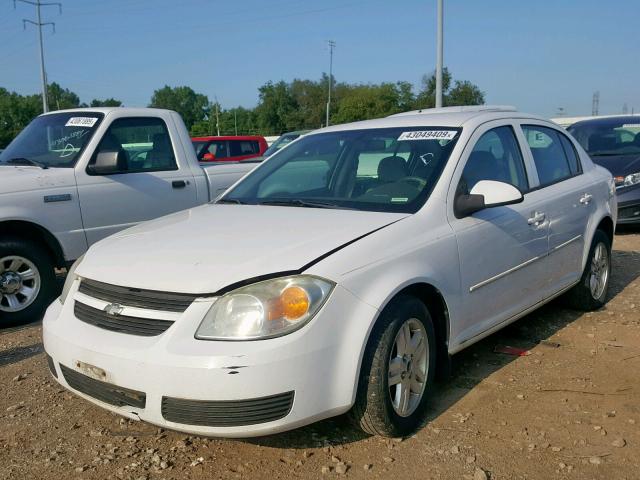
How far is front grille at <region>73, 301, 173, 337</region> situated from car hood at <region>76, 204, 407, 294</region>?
0.49 feet

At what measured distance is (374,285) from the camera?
3.02 m

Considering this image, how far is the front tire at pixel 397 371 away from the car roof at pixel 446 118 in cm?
142

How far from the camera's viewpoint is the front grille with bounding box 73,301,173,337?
2.85 metres

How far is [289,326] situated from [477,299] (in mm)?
1428

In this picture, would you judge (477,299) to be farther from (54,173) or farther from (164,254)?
(54,173)

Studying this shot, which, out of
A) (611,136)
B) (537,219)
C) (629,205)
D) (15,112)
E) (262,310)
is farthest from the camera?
(15,112)

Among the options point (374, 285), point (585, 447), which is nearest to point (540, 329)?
point (585, 447)

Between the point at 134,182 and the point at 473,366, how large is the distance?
355cm

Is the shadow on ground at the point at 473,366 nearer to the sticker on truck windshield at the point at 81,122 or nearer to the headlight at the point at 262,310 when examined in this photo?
the headlight at the point at 262,310

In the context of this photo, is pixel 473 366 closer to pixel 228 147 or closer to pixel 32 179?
pixel 32 179

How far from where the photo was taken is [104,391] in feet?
9.71

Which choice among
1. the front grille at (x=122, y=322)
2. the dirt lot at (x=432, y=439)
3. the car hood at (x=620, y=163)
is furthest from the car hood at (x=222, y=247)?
the car hood at (x=620, y=163)

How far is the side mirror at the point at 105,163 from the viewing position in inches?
228

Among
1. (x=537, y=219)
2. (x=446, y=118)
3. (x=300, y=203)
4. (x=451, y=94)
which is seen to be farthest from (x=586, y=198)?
(x=451, y=94)
